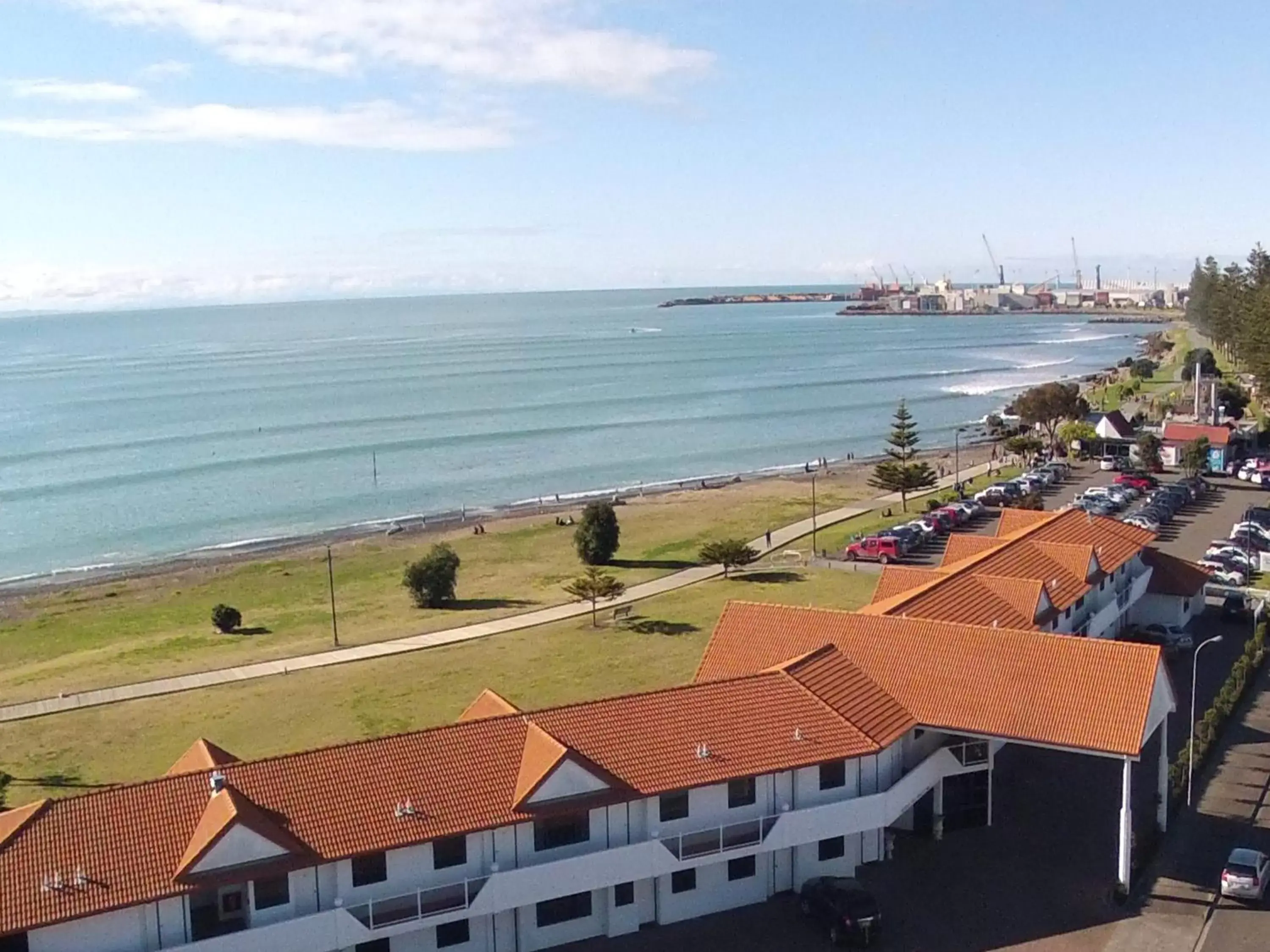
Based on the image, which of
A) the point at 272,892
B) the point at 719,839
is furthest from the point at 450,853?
the point at 719,839

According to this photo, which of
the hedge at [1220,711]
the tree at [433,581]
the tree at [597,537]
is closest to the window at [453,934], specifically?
the hedge at [1220,711]

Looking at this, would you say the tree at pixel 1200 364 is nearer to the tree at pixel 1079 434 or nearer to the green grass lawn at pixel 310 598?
the tree at pixel 1079 434

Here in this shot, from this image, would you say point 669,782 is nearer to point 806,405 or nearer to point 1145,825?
point 1145,825

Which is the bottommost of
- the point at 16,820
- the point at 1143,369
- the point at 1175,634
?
the point at 1175,634

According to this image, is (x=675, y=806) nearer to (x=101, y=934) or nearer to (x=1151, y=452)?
(x=101, y=934)

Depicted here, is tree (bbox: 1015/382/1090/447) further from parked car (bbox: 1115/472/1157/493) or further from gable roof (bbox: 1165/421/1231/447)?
parked car (bbox: 1115/472/1157/493)

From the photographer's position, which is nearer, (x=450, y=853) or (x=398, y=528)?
(x=450, y=853)

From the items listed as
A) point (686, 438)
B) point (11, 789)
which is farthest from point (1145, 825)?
point (686, 438)
